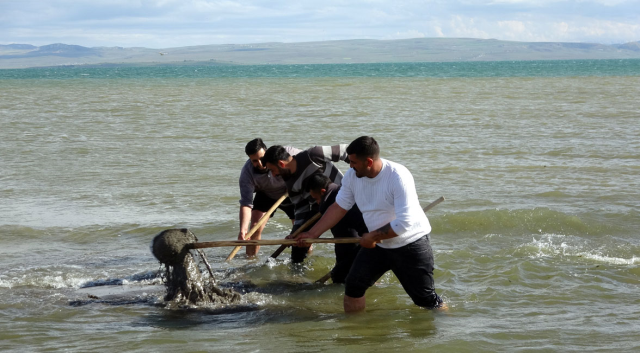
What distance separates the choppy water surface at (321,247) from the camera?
17.7 feet

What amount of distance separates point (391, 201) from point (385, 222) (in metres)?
0.19

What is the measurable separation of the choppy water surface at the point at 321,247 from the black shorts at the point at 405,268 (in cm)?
31

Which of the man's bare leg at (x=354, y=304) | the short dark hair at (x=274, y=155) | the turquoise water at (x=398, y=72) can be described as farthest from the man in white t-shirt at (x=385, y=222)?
the turquoise water at (x=398, y=72)

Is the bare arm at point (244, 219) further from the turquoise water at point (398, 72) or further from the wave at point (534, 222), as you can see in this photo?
the turquoise water at point (398, 72)

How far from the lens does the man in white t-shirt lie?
494 cm

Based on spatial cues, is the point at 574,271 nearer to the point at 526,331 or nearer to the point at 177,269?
the point at 526,331

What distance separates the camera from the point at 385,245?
17.1 feet

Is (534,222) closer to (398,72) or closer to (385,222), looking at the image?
(385,222)

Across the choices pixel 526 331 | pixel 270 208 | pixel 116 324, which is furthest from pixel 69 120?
Answer: pixel 526 331

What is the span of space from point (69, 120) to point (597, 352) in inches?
763

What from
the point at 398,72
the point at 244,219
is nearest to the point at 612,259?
the point at 244,219

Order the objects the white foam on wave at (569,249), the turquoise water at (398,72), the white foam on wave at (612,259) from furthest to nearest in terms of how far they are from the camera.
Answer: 1. the turquoise water at (398,72)
2. the white foam on wave at (569,249)
3. the white foam on wave at (612,259)

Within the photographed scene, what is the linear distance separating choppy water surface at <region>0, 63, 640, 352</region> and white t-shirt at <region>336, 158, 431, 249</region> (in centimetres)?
85

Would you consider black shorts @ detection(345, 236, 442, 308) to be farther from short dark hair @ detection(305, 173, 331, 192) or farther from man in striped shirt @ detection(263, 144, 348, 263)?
man in striped shirt @ detection(263, 144, 348, 263)
